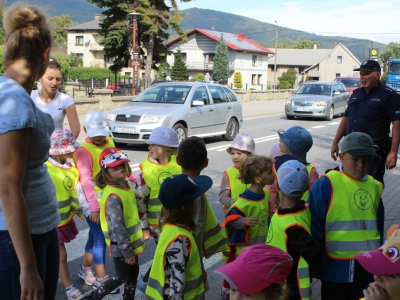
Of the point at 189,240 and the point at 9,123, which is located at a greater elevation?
the point at 9,123

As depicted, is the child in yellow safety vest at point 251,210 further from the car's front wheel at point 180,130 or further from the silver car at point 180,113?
the car's front wheel at point 180,130

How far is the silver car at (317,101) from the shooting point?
2205 cm

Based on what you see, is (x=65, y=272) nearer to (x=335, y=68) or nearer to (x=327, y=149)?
(x=327, y=149)

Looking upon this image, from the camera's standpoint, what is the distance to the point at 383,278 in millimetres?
1994

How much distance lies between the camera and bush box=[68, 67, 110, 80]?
70250 mm

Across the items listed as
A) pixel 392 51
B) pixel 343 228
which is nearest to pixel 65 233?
pixel 343 228

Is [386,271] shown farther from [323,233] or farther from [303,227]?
[323,233]

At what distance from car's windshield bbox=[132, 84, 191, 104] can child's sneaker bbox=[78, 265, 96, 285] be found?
865cm

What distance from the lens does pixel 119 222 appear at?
12.1 feet

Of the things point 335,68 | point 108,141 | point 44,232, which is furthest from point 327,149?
point 335,68

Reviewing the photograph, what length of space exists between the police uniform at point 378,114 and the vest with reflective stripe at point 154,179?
229 cm

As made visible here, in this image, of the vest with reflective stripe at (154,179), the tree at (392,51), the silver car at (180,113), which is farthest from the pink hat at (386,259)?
the tree at (392,51)

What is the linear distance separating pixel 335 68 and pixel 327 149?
81.3m

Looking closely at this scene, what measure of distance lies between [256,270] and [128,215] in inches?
72.0
